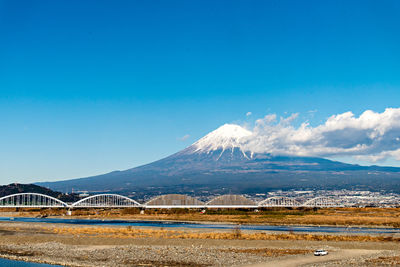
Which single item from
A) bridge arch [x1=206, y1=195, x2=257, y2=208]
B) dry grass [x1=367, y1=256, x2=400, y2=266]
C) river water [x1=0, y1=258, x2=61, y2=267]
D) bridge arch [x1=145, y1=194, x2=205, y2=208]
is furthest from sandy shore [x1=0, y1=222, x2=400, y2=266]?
bridge arch [x1=206, y1=195, x2=257, y2=208]

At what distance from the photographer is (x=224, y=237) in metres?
65.2

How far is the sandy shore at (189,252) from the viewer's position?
1729 inches

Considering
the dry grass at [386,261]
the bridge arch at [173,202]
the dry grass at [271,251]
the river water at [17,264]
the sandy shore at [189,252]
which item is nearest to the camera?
the dry grass at [386,261]

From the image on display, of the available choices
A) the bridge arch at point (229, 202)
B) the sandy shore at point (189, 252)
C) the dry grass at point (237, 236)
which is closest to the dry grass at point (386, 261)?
the sandy shore at point (189, 252)

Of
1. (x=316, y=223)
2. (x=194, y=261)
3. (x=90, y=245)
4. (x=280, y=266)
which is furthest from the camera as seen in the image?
(x=316, y=223)

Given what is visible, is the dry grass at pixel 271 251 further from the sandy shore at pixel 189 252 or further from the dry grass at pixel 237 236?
the dry grass at pixel 237 236

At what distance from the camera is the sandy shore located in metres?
43.9

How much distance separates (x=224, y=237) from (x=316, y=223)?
128 ft

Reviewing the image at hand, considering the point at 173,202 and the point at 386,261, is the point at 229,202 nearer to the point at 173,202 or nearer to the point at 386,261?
the point at 173,202

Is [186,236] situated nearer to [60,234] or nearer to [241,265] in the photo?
[60,234]

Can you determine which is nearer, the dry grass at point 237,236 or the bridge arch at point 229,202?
the dry grass at point 237,236

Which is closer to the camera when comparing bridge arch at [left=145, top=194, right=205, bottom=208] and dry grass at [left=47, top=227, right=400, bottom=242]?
dry grass at [left=47, top=227, right=400, bottom=242]

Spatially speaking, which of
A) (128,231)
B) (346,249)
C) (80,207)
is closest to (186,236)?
(128,231)

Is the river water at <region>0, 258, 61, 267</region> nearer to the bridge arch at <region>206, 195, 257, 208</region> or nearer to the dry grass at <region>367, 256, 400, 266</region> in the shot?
the dry grass at <region>367, 256, 400, 266</region>
